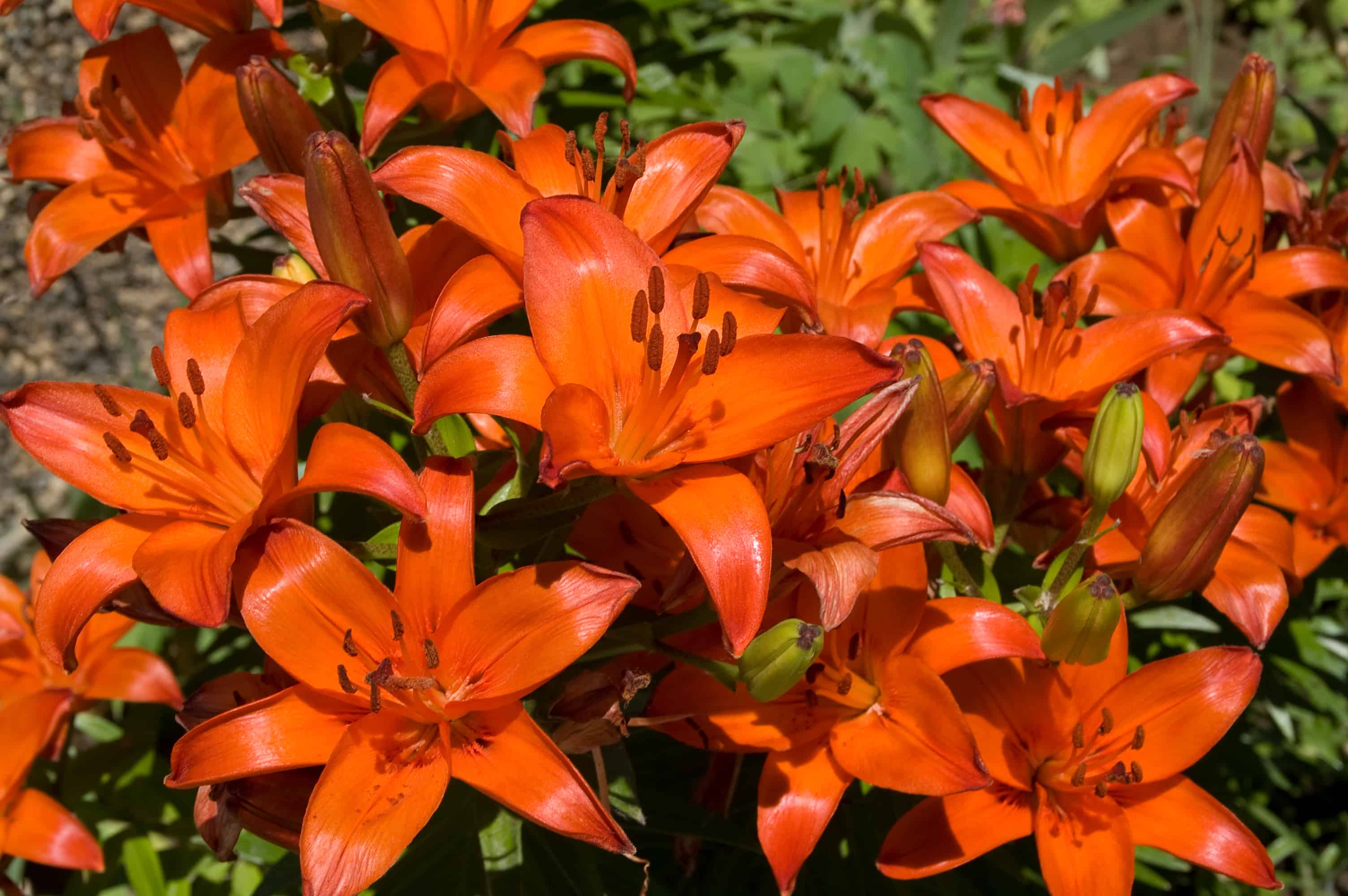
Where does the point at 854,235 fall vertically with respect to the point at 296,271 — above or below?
below

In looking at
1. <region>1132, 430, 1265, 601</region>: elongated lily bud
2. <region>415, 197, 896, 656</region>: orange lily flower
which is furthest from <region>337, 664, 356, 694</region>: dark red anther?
<region>1132, 430, 1265, 601</region>: elongated lily bud

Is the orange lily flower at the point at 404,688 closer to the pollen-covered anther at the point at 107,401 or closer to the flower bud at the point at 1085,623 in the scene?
the pollen-covered anther at the point at 107,401

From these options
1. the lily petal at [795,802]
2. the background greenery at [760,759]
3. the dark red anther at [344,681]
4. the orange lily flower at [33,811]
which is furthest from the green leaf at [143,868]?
the lily petal at [795,802]

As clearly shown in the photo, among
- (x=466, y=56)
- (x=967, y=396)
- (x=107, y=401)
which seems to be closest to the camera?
(x=107, y=401)

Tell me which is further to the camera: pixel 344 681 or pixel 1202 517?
pixel 1202 517

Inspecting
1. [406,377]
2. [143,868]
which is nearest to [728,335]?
[406,377]

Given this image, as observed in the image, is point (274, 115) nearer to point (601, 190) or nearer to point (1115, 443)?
point (601, 190)

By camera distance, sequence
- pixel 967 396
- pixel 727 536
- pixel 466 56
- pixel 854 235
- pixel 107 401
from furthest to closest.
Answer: pixel 854 235, pixel 466 56, pixel 967 396, pixel 107 401, pixel 727 536
